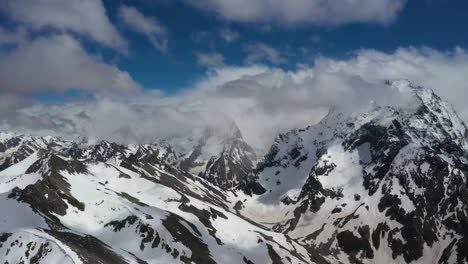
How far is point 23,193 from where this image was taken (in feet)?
572

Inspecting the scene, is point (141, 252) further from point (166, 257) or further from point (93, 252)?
point (93, 252)

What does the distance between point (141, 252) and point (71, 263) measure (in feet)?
238

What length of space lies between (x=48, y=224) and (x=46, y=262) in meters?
43.0

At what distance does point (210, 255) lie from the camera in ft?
640

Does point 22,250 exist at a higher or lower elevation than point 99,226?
lower

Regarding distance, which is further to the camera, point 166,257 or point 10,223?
point 166,257

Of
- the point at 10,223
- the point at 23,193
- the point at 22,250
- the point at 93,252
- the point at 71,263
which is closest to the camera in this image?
the point at 71,263

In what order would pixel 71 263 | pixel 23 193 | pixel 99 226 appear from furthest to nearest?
pixel 99 226 → pixel 23 193 → pixel 71 263

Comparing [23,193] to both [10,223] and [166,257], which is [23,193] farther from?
[166,257]

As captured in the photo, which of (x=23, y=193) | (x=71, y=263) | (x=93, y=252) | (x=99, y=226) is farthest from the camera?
(x=99, y=226)

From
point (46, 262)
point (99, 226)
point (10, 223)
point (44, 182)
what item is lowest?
point (46, 262)

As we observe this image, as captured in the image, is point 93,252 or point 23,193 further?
point 23,193

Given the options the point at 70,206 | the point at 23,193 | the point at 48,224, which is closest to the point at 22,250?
the point at 48,224

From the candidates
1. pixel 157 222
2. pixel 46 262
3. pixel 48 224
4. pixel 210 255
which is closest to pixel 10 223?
pixel 48 224
